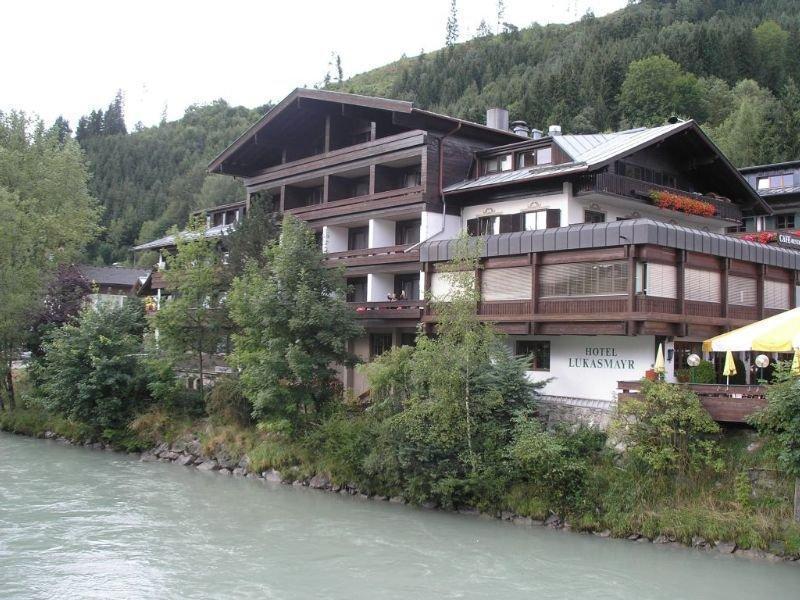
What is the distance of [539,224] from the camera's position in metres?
33.2

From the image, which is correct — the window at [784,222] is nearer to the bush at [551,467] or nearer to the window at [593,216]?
the window at [593,216]

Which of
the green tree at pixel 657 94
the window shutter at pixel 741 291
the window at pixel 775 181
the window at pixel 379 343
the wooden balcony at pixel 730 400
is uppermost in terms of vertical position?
the green tree at pixel 657 94

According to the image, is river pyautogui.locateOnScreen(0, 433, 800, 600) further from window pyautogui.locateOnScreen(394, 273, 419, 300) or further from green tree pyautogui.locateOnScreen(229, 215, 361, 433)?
window pyautogui.locateOnScreen(394, 273, 419, 300)

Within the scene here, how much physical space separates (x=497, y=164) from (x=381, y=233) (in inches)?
259

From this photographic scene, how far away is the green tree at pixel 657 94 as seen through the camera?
86.4m

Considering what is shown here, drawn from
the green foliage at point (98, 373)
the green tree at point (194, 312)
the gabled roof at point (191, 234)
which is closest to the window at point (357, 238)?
the gabled roof at point (191, 234)

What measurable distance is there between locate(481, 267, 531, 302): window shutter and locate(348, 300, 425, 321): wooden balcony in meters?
3.70

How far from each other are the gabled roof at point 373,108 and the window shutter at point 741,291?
1290cm

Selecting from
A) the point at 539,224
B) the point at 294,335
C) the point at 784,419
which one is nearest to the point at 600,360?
the point at 539,224

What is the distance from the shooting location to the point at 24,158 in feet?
177

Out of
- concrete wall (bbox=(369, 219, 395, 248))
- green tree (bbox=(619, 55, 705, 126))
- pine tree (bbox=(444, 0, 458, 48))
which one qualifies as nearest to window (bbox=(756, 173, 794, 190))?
concrete wall (bbox=(369, 219, 395, 248))

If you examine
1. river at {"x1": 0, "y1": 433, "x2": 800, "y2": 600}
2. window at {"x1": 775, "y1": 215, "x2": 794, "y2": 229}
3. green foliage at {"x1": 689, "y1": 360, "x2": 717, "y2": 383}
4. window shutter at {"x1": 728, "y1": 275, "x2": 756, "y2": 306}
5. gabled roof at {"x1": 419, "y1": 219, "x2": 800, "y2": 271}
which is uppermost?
window at {"x1": 775, "y1": 215, "x2": 794, "y2": 229}

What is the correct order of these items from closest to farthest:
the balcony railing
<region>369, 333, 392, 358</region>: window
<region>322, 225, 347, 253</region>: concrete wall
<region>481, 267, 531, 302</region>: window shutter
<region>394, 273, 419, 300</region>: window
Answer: <region>481, 267, 531, 302</region>: window shutter
the balcony railing
<region>369, 333, 392, 358</region>: window
<region>394, 273, 419, 300</region>: window
<region>322, 225, 347, 253</region>: concrete wall

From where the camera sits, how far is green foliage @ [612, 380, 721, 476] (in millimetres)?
22281
